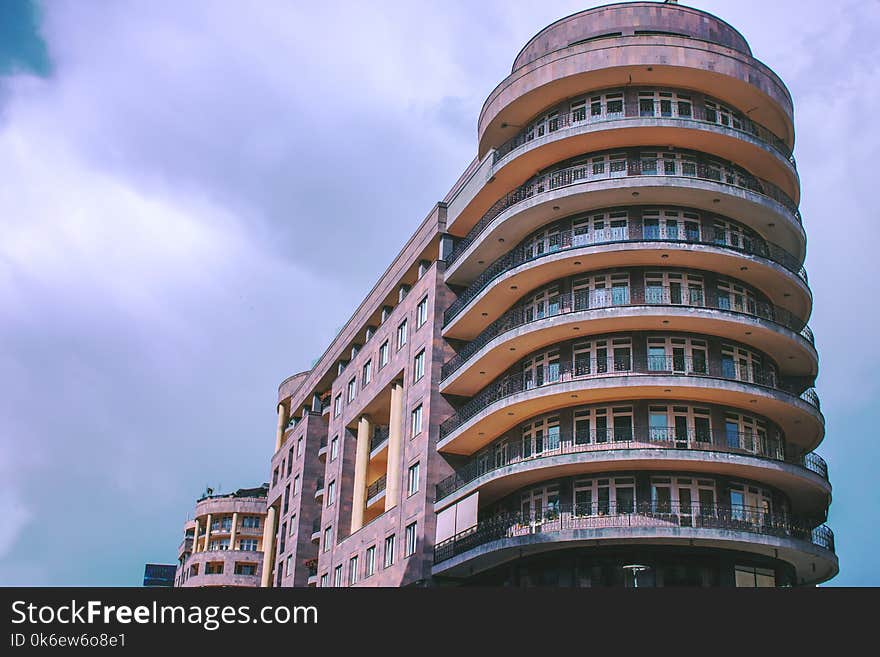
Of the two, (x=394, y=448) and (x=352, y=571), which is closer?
(x=394, y=448)

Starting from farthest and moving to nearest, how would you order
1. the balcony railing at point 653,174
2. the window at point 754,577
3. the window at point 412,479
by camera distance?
the window at point 412,479, the balcony railing at point 653,174, the window at point 754,577

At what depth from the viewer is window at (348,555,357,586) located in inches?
2299

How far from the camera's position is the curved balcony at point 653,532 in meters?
39.7

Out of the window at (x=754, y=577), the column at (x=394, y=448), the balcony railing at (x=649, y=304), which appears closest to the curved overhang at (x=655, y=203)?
the balcony railing at (x=649, y=304)

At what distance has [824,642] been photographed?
26.4 metres

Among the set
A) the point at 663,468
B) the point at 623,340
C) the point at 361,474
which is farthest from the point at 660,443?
the point at 361,474

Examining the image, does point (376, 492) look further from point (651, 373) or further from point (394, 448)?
point (651, 373)

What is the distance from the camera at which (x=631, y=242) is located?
144 feet

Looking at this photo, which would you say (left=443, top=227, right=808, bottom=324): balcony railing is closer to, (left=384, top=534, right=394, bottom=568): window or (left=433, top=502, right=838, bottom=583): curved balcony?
(left=433, top=502, right=838, bottom=583): curved balcony

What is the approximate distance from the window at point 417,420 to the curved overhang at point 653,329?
5627mm

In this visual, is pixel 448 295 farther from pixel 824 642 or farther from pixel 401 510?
pixel 824 642

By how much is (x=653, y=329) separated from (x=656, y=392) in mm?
3020

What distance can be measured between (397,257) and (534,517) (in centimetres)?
2336

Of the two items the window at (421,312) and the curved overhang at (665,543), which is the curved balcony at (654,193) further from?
the curved overhang at (665,543)
